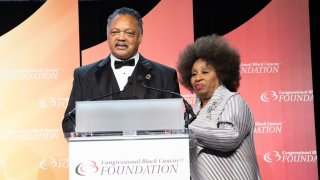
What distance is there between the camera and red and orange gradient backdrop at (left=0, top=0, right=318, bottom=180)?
16.6 feet

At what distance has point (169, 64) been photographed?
512 centimetres

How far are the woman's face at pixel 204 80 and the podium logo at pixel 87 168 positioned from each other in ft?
4.16

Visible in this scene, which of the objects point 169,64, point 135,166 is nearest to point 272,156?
point 169,64

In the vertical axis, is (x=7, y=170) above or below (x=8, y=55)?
below

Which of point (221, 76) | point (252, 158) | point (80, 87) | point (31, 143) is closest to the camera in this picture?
point (252, 158)

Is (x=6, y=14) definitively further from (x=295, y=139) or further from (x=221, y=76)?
(x=295, y=139)

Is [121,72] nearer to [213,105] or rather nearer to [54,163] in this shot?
[213,105]

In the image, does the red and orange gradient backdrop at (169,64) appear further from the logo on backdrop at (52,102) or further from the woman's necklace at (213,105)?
the woman's necklace at (213,105)

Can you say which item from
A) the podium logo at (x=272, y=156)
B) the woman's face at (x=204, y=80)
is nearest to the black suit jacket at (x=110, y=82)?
the woman's face at (x=204, y=80)

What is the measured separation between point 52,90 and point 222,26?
1.86 m

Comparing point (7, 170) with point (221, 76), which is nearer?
point (221, 76)

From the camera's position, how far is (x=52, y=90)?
5109mm

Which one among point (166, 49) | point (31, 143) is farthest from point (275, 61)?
point (31, 143)

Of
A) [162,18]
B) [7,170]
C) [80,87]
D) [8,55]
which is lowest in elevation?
[7,170]
